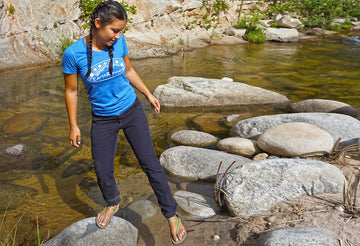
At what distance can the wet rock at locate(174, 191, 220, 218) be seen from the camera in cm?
304

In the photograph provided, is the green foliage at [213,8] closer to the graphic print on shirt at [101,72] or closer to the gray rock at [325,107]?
the gray rock at [325,107]

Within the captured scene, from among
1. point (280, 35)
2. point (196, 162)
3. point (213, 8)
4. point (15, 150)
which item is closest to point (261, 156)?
point (196, 162)

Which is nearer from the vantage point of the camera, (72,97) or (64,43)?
(72,97)

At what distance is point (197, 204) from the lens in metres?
3.14

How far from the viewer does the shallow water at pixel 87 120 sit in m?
3.31

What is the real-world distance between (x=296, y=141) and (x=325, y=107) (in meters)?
2.30

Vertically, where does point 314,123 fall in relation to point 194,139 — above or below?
above

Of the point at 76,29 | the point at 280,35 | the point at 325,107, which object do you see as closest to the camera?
the point at 325,107

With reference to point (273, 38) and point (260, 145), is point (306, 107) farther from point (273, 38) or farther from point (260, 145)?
point (273, 38)

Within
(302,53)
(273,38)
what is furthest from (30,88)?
(273,38)

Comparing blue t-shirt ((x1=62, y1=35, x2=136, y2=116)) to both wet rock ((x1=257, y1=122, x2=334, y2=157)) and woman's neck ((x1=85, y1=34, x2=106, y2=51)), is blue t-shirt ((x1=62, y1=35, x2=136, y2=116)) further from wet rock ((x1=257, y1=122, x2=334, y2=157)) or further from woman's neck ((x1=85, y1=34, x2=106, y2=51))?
wet rock ((x1=257, y1=122, x2=334, y2=157))

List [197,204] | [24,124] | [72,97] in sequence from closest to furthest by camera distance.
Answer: [72,97], [197,204], [24,124]

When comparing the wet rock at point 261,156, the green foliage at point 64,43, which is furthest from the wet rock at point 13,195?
the green foliage at point 64,43

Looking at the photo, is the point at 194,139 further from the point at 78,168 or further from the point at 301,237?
the point at 301,237
